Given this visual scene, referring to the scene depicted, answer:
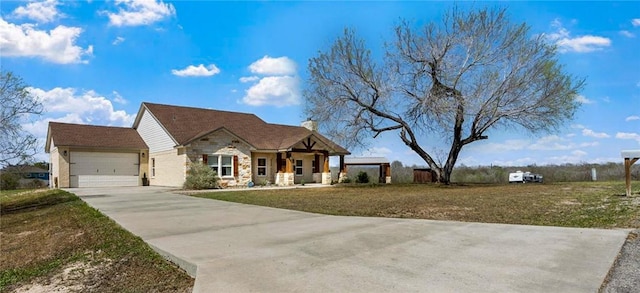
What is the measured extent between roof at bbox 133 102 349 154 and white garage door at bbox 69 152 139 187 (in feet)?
11.5

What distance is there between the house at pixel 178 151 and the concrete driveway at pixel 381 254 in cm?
1469

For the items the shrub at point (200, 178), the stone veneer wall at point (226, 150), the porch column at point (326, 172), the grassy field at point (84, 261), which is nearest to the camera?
the grassy field at point (84, 261)

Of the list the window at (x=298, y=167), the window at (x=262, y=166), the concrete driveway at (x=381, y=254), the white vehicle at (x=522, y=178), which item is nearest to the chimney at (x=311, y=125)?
the window at (x=298, y=167)

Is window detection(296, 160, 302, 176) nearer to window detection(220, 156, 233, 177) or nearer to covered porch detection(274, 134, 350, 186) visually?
covered porch detection(274, 134, 350, 186)

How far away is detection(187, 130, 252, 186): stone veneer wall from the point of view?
22.1 meters

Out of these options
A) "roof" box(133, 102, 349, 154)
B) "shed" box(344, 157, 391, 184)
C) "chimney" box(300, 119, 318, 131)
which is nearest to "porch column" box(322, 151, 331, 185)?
"roof" box(133, 102, 349, 154)

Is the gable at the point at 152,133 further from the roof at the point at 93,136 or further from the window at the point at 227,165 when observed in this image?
the window at the point at 227,165

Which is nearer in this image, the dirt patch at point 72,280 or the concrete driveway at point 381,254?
the concrete driveway at point 381,254

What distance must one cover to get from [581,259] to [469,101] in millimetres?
17087

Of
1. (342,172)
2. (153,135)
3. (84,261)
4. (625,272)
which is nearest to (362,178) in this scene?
(342,172)

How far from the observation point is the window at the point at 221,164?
23031 mm

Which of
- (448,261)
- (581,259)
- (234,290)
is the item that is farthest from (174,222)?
(581,259)

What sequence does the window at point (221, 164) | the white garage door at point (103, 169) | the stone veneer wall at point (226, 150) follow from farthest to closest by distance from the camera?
the white garage door at point (103, 169)
the window at point (221, 164)
the stone veneer wall at point (226, 150)

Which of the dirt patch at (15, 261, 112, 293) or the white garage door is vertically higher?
the white garage door
